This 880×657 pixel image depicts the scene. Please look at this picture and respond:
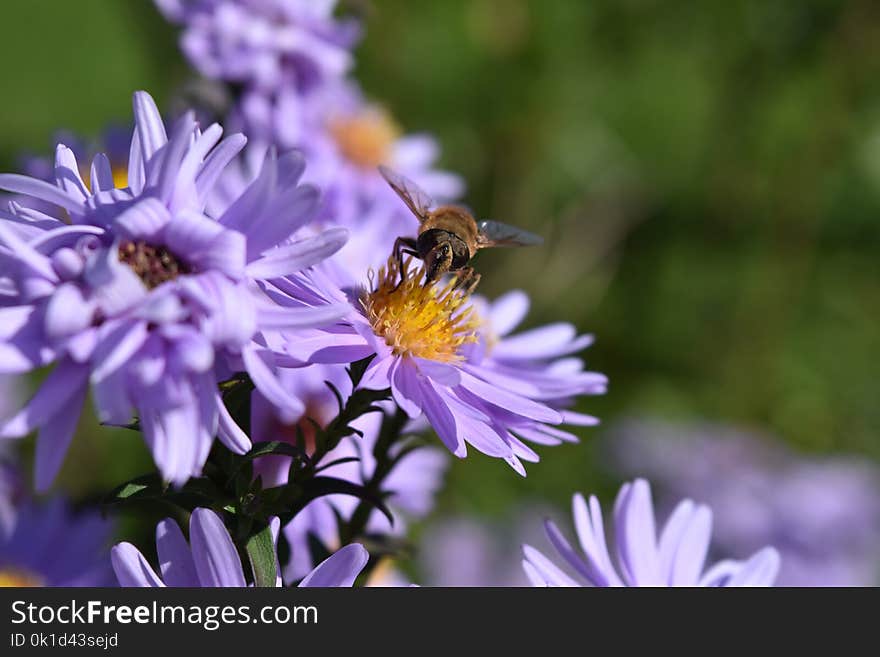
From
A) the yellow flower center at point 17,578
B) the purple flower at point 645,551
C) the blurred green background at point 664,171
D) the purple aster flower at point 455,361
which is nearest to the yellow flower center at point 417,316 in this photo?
the purple aster flower at point 455,361

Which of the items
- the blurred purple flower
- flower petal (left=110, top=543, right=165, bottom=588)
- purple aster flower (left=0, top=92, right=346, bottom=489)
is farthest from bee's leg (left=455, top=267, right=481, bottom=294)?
the blurred purple flower

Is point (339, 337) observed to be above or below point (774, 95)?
below

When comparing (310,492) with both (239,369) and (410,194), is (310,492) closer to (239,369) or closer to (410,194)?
(239,369)

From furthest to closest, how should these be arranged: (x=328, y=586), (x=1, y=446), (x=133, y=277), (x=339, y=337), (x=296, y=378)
A: 1. (x=1, y=446)
2. (x=296, y=378)
3. (x=339, y=337)
4. (x=328, y=586)
5. (x=133, y=277)

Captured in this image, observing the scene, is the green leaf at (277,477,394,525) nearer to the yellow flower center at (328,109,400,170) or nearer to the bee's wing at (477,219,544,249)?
the bee's wing at (477,219,544,249)

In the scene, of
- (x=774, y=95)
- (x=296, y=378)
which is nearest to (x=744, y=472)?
(x=774, y=95)

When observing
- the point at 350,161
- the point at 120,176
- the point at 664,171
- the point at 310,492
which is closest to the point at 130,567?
the point at 310,492

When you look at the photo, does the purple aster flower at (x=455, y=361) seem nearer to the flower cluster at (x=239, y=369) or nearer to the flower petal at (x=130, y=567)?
the flower cluster at (x=239, y=369)

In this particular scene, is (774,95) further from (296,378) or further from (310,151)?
(296,378)
